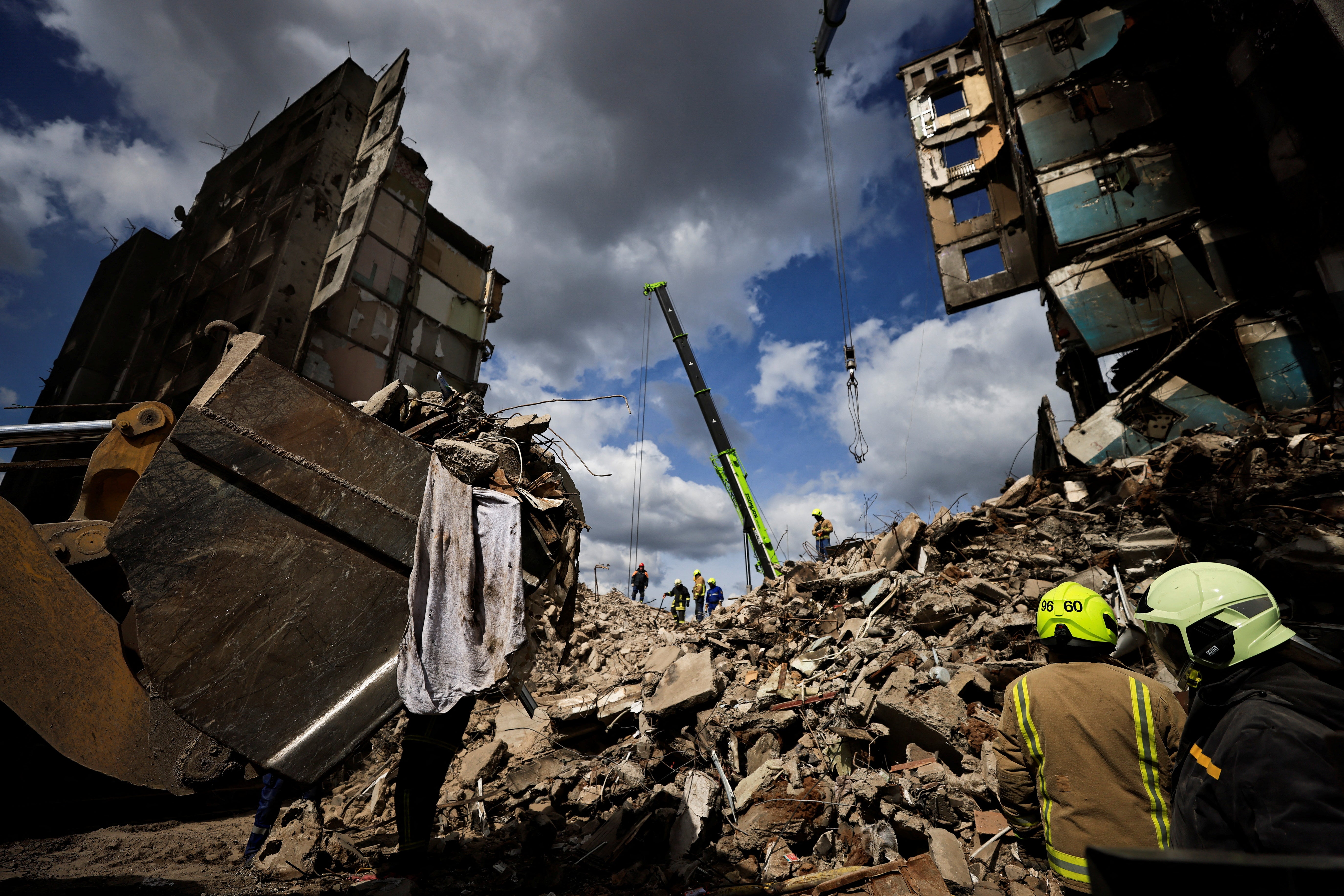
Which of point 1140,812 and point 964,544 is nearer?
point 1140,812

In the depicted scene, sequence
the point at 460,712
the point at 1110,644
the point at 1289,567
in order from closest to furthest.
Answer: the point at 1110,644, the point at 460,712, the point at 1289,567

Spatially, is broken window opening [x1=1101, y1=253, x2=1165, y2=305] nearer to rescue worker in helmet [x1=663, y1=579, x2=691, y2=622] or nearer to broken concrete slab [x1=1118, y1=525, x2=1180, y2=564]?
broken concrete slab [x1=1118, y1=525, x2=1180, y2=564]

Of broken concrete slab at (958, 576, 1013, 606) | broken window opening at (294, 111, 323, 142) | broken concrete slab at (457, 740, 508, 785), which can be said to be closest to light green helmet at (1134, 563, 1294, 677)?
broken concrete slab at (958, 576, 1013, 606)

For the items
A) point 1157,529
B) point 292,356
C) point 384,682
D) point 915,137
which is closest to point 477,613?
point 384,682

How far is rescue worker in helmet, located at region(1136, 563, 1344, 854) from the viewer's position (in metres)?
1.22

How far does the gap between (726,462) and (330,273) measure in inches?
434

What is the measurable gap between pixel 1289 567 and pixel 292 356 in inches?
436

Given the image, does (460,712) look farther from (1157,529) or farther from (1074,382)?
(1074,382)

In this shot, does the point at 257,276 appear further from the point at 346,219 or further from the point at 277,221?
the point at 346,219

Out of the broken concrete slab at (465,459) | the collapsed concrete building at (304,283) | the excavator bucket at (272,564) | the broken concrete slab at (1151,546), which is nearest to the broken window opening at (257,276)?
the collapsed concrete building at (304,283)

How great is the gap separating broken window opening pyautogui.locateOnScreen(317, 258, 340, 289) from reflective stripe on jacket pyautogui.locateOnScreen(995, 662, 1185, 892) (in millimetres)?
9655

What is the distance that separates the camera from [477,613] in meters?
2.37

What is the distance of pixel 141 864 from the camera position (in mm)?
3170

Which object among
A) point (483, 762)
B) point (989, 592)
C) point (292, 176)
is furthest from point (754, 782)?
point (292, 176)
